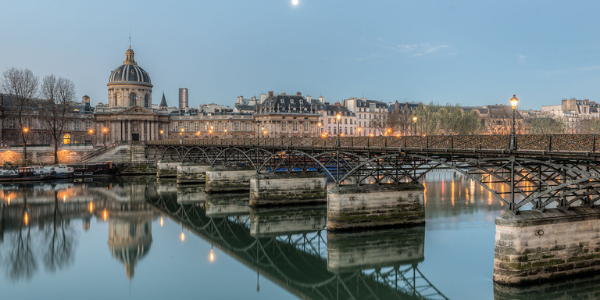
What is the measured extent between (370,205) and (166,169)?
1753 inches

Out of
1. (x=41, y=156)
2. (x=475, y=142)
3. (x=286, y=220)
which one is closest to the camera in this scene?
(x=475, y=142)

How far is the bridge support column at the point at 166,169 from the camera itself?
65938mm

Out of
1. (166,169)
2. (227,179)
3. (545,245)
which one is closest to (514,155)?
(545,245)

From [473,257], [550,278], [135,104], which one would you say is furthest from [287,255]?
[135,104]

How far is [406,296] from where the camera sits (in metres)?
19.0

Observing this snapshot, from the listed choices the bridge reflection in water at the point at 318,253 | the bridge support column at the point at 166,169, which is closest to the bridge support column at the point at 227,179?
the bridge reflection in water at the point at 318,253

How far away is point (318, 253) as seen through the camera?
82.8 ft

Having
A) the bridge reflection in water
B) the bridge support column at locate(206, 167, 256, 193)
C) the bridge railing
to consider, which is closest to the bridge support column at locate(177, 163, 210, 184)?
the bridge support column at locate(206, 167, 256, 193)

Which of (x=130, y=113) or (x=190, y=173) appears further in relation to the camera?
(x=130, y=113)

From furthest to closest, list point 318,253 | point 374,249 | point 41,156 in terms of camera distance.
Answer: point 41,156, point 318,253, point 374,249

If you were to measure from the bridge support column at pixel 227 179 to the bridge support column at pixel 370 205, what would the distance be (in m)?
21.2

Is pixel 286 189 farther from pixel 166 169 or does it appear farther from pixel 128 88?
pixel 128 88

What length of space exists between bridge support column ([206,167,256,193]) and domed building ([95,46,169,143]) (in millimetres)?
63346

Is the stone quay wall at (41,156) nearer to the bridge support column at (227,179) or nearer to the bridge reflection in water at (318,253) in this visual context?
the bridge support column at (227,179)
